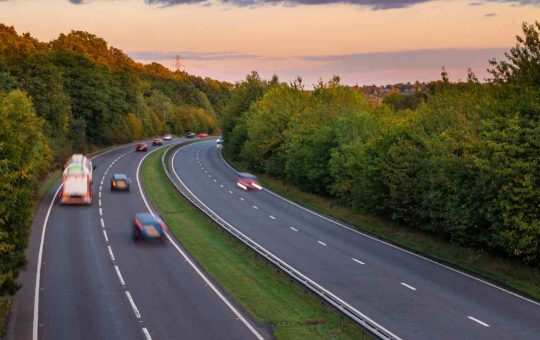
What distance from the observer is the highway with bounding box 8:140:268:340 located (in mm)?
21609

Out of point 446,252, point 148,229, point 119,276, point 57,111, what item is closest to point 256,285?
point 119,276

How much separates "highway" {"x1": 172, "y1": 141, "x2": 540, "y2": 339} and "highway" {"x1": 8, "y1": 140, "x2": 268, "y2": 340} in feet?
17.4

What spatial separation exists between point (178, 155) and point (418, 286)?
7596 cm

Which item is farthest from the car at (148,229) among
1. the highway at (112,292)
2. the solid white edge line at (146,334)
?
the solid white edge line at (146,334)

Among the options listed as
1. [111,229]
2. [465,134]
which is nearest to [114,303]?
[111,229]

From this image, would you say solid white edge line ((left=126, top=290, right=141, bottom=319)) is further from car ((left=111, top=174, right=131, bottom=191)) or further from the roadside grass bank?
car ((left=111, top=174, right=131, bottom=191))

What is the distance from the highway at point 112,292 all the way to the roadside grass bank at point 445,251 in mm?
12458

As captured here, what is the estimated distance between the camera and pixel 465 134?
33312 mm

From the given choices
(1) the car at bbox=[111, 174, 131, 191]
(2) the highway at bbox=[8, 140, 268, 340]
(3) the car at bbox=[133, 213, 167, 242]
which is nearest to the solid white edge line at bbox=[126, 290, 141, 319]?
(2) the highway at bbox=[8, 140, 268, 340]

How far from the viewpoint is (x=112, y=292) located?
2631 centimetres

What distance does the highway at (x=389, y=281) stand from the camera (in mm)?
22406

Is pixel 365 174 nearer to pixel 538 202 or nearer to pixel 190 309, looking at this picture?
pixel 538 202

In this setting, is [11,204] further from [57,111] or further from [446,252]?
[57,111]

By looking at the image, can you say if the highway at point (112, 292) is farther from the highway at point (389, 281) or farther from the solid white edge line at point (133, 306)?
the highway at point (389, 281)
